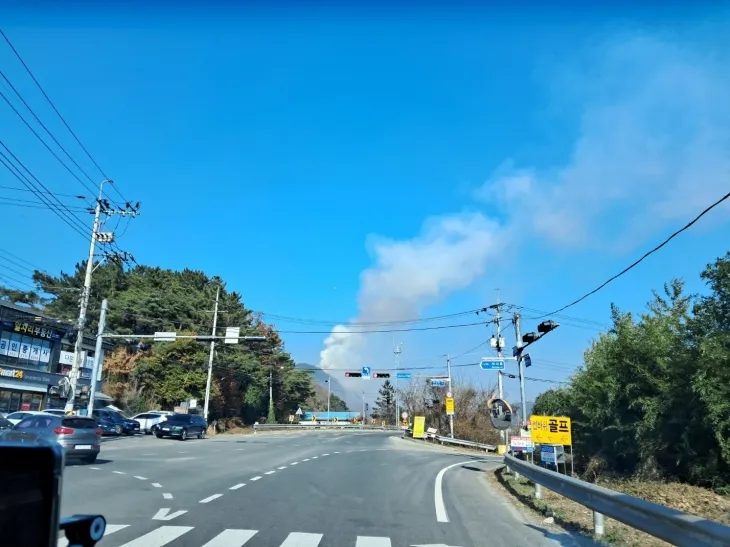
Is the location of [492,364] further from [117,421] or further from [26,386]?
[26,386]

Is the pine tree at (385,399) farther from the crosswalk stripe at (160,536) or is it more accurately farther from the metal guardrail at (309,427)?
the crosswalk stripe at (160,536)

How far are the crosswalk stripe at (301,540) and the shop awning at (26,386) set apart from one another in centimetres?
4230

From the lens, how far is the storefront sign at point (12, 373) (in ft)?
138

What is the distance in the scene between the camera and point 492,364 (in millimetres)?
32156

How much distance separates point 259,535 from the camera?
8352 mm

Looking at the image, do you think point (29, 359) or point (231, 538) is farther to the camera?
point (29, 359)

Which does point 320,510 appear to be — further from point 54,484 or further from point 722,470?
point 722,470

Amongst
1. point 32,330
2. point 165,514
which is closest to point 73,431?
point 165,514

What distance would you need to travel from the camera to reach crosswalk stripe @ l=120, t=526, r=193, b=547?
7.53 meters

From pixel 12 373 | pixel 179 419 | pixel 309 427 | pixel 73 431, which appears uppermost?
pixel 12 373

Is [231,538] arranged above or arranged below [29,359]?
below

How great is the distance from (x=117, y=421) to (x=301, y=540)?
123ft

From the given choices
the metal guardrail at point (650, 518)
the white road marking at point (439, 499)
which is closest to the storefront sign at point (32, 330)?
the white road marking at point (439, 499)

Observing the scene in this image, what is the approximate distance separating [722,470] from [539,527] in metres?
7.81
